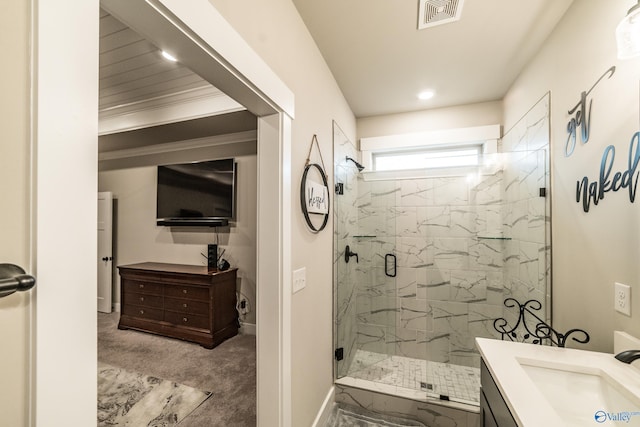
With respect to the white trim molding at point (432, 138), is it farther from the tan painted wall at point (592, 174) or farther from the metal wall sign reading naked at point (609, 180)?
the metal wall sign reading naked at point (609, 180)

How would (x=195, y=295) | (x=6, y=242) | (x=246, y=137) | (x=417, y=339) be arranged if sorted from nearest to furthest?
Answer: (x=6, y=242), (x=417, y=339), (x=195, y=295), (x=246, y=137)

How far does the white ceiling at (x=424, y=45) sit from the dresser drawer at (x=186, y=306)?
2613 millimetres

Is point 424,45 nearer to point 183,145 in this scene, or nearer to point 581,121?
point 581,121

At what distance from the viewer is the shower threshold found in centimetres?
195

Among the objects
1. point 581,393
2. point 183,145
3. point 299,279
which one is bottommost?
point 581,393

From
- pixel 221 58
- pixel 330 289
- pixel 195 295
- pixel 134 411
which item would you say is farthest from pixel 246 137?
Answer: pixel 134 411

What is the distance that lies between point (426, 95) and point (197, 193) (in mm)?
2799

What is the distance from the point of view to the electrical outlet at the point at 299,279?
145cm

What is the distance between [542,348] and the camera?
121cm

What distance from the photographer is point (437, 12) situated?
1.52 metres

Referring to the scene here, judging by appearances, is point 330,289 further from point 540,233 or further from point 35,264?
point 35,264

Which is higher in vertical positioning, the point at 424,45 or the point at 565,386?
the point at 424,45

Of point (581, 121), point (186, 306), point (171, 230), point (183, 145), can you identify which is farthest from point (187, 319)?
point (581, 121)

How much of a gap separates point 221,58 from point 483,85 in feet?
7.77
